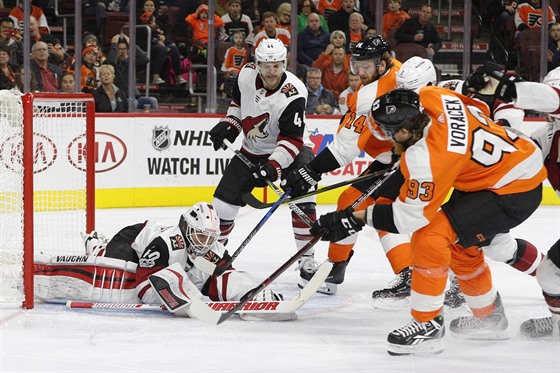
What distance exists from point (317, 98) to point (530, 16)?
1.96 m

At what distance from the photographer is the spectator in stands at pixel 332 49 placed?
7805mm

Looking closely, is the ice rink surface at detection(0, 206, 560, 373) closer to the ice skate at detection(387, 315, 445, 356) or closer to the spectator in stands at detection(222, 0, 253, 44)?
the ice skate at detection(387, 315, 445, 356)

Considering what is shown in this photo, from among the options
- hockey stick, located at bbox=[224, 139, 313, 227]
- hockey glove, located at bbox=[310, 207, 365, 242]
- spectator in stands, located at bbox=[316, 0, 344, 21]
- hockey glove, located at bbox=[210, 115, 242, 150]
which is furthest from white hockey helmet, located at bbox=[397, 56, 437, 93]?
spectator in stands, located at bbox=[316, 0, 344, 21]

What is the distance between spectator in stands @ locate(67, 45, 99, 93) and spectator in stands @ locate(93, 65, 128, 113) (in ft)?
0.17

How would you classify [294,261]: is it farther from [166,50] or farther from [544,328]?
[166,50]

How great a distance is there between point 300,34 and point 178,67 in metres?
0.97

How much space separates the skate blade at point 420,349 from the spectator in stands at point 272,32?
4.51m

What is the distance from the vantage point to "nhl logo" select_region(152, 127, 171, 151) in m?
7.26

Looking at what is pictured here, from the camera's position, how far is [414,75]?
12.8ft

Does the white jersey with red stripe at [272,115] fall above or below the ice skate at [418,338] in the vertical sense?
above

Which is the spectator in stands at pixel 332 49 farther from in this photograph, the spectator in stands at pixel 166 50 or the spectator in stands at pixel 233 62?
the spectator in stands at pixel 166 50

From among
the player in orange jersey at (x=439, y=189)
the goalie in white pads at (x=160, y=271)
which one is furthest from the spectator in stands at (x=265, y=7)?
A: the player in orange jersey at (x=439, y=189)

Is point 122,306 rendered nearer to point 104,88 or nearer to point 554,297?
point 554,297

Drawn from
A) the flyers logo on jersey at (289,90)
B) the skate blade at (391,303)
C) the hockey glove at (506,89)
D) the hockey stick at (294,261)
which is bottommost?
the skate blade at (391,303)
